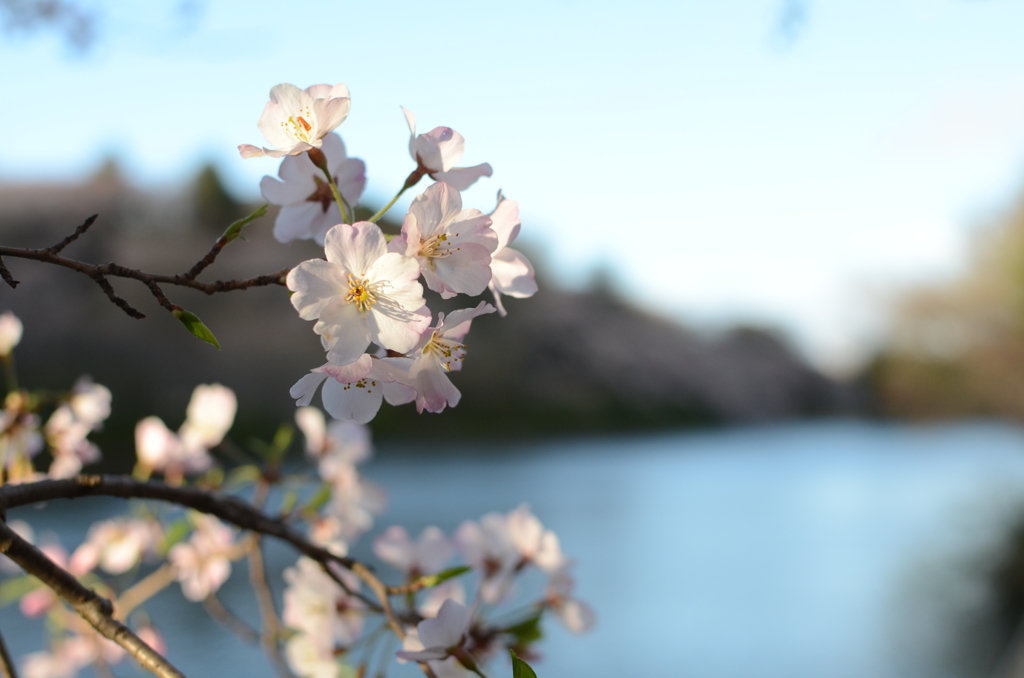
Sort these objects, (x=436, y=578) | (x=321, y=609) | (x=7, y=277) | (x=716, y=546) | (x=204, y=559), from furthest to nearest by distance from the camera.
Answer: (x=716, y=546) → (x=204, y=559) → (x=321, y=609) → (x=436, y=578) → (x=7, y=277)

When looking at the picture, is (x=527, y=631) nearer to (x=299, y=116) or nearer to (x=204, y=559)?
(x=299, y=116)

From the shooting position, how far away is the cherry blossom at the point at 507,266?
0.24 metres

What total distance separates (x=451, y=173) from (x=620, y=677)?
9.32 feet

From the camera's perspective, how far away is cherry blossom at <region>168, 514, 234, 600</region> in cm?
62

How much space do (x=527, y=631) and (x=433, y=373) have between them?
0.61 ft

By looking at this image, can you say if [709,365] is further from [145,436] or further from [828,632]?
[145,436]

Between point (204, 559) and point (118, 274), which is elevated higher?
point (118, 274)

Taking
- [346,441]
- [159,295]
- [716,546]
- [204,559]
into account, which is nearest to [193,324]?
[159,295]

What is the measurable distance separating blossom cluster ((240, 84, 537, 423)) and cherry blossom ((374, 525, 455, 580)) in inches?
9.6

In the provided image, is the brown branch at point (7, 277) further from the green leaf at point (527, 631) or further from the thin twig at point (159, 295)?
the green leaf at point (527, 631)

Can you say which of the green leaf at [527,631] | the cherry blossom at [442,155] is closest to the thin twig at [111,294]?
the cherry blossom at [442,155]

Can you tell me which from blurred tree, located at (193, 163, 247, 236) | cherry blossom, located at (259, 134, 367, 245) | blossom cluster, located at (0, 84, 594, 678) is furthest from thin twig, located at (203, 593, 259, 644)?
blurred tree, located at (193, 163, 247, 236)

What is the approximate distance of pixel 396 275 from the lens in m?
0.21

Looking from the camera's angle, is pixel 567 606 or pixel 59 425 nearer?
pixel 567 606
